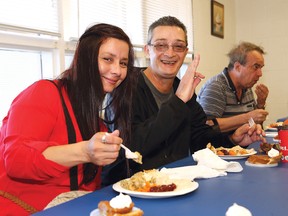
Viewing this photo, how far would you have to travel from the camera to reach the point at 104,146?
0.94m

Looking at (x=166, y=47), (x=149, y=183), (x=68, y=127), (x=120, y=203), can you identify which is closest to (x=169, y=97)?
(x=166, y=47)

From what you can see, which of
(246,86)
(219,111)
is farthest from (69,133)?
(246,86)

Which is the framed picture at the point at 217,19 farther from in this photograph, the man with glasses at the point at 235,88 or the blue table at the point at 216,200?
the blue table at the point at 216,200

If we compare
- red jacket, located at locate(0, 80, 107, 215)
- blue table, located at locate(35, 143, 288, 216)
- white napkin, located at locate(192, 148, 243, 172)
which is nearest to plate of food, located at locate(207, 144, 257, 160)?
white napkin, located at locate(192, 148, 243, 172)

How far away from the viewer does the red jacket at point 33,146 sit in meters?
1.01

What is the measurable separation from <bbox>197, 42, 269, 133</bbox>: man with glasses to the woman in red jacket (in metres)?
1.42

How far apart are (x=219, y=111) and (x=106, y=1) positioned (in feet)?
4.26

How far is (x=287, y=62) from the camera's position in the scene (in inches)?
197

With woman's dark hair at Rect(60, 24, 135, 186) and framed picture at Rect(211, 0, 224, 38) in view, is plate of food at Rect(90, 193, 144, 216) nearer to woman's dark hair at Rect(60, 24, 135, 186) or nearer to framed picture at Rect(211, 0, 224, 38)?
woman's dark hair at Rect(60, 24, 135, 186)

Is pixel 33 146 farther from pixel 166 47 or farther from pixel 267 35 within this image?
pixel 267 35

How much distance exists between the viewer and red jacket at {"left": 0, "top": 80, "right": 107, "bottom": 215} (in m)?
1.01

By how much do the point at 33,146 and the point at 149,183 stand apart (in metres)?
0.36

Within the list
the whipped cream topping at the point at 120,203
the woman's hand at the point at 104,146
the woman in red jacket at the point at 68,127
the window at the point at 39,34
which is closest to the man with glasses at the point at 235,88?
the window at the point at 39,34

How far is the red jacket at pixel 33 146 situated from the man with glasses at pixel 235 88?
→ 5.46 ft
